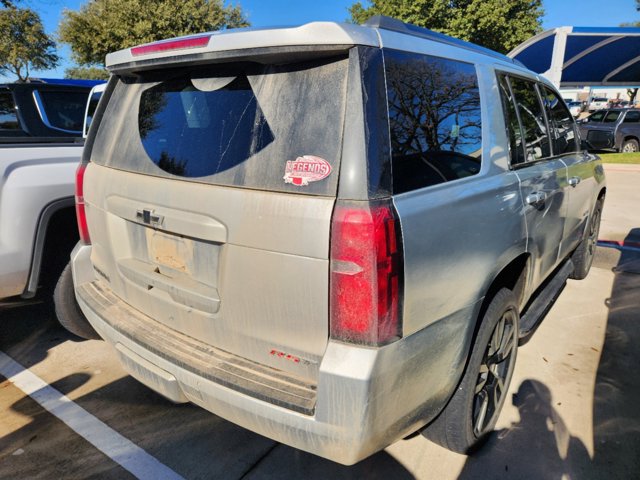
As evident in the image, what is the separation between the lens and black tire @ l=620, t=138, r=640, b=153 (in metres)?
16.6

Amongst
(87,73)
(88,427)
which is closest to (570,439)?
(88,427)

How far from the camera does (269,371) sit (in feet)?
5.87

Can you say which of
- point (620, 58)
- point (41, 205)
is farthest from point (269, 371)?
point (620, 58)

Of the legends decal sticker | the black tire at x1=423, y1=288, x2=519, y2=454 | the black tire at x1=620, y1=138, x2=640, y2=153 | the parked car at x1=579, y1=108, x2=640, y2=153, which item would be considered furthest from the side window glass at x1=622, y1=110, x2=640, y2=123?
the legends decal sticker

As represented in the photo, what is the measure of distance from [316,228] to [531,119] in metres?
2.08

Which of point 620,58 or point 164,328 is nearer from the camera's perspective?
point 164,328

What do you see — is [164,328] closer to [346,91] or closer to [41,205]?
[346,91]

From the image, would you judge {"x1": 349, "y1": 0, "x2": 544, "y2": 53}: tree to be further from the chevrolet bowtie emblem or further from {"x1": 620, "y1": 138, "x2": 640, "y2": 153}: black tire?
the chevrolet bowtie emblem

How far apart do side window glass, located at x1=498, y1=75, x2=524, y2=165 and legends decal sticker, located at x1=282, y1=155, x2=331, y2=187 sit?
1.38 m

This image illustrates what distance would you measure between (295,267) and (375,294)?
11.4 inches

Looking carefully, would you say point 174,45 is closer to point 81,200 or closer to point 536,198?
point 81,200

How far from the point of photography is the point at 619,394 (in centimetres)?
291

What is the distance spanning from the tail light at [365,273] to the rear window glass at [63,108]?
3819 millimetres

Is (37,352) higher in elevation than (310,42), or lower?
lower
